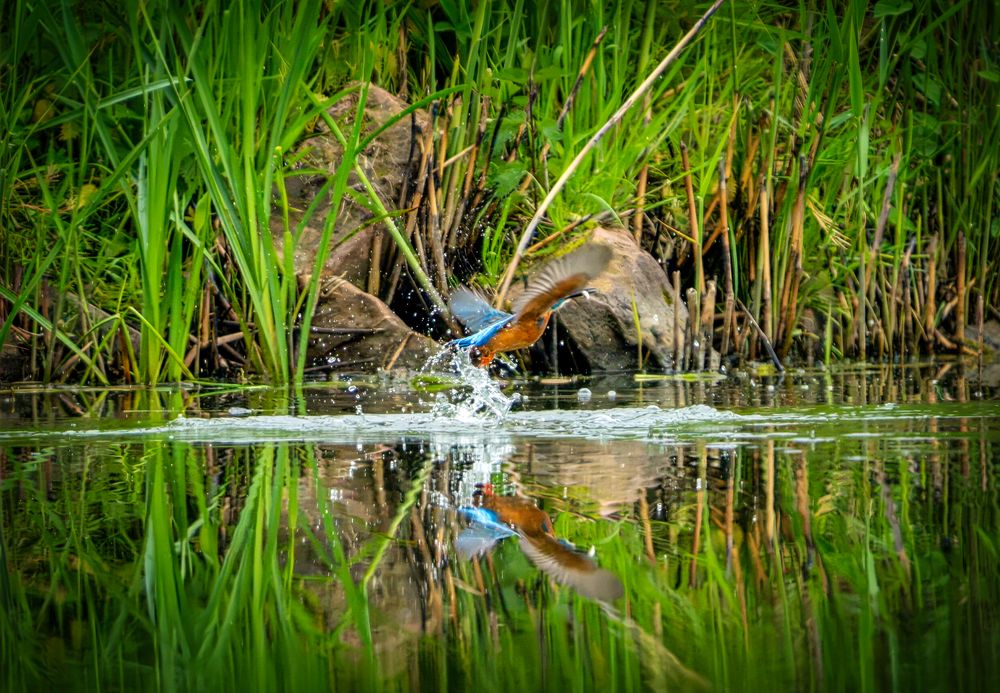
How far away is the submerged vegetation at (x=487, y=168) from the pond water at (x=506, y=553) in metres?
1.53

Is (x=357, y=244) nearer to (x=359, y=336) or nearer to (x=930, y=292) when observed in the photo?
(x=359, y=336)

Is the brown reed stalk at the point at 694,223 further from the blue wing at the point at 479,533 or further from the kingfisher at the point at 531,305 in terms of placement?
the blue wing at the point at 479,533

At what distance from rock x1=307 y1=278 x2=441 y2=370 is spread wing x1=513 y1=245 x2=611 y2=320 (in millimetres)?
2148

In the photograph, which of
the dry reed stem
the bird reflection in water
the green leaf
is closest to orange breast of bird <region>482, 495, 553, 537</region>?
the bird reflection in water

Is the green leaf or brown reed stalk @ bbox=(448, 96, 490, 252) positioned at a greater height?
the green leaf

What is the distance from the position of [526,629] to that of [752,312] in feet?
18.2

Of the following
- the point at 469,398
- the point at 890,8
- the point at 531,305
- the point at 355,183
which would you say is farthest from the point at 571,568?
the point at 890,8

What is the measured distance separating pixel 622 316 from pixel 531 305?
2602 mm

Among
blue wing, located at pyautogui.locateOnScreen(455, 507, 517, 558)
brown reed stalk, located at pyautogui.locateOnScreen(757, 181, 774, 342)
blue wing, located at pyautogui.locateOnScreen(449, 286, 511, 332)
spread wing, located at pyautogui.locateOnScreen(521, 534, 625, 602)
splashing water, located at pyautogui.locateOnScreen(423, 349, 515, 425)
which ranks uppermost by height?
brown reed stalk, located at pyautogui.locateOnScreen(757, 181, 774, 342)

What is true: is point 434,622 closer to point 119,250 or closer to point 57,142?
point 119,250

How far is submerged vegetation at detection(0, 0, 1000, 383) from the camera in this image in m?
5.46

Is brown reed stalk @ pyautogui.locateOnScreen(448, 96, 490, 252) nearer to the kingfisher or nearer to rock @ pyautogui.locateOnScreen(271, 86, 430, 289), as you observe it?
rock @ pyautogui.locateOnScreen(271, 86, 430, 289)

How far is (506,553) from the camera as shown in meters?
2.18

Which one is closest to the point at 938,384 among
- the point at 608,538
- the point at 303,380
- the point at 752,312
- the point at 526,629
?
the point at 752,312
